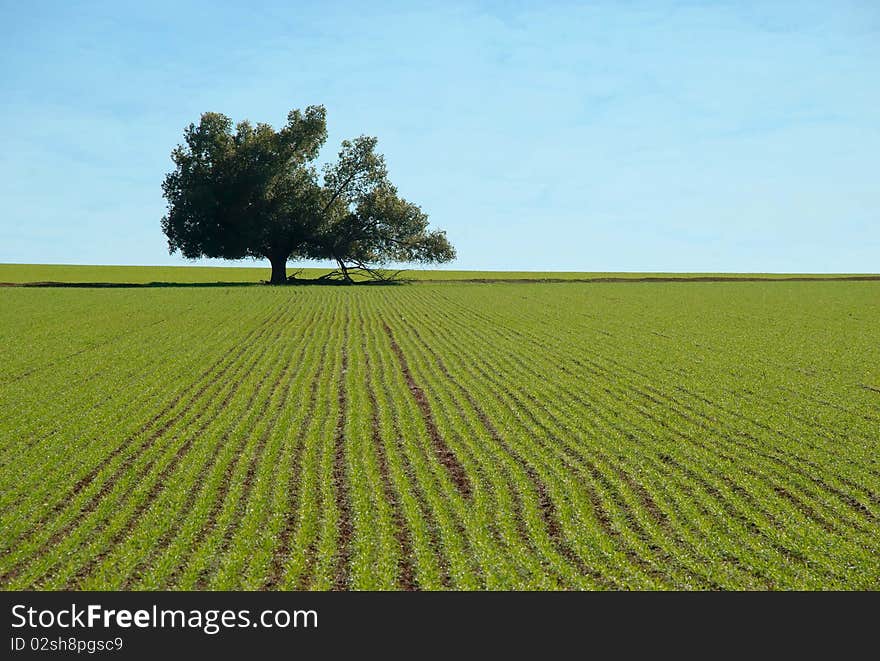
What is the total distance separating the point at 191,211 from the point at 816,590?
6580cm

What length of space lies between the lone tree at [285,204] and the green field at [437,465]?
40573mm

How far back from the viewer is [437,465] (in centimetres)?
1295

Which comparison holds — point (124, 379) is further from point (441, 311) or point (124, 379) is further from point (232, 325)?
point (441, 311)

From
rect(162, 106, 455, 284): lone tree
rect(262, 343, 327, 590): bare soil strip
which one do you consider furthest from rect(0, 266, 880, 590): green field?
rect(162, 106, 455, 284): lone tree

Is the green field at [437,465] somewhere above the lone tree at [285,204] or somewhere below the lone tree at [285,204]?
below

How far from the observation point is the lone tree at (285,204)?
2677 inches

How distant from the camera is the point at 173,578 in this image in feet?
28.5

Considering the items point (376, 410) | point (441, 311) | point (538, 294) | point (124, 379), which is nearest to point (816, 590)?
point (376, 410)

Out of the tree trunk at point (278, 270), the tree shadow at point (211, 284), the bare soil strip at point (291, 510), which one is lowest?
the bare soil strip at point (291, 510)

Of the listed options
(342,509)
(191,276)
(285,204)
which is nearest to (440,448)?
(342,509)

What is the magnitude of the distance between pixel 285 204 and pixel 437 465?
5950 centimetres

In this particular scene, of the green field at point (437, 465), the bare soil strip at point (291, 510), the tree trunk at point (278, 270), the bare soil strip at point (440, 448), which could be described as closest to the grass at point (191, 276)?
the tree trunk at point (278, 270)

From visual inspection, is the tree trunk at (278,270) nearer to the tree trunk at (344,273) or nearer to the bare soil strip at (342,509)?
the tree trunk at (344,273)
